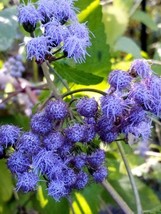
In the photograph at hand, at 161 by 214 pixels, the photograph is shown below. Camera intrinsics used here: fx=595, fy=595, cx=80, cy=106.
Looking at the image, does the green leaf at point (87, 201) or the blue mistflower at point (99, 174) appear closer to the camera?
the blue mistflower at point (99, 174)


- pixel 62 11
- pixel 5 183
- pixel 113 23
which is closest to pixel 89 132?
pixel 62 11

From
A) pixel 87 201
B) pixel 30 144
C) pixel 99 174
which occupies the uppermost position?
pixel 30 144

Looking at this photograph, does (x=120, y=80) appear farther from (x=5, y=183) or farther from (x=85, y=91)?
(x=5, y=183)

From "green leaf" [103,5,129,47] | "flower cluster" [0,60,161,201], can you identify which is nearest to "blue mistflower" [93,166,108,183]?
"flower cluster" [0,60,161,201]

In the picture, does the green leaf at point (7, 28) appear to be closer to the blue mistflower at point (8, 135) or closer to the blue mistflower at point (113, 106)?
the blue mistflower at point (8, 135)

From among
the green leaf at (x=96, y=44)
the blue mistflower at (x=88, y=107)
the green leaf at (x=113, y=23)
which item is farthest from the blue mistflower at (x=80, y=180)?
the green leaf at (x=113, y=23)

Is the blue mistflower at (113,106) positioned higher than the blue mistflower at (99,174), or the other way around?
the blue mistflower at (113,106)
